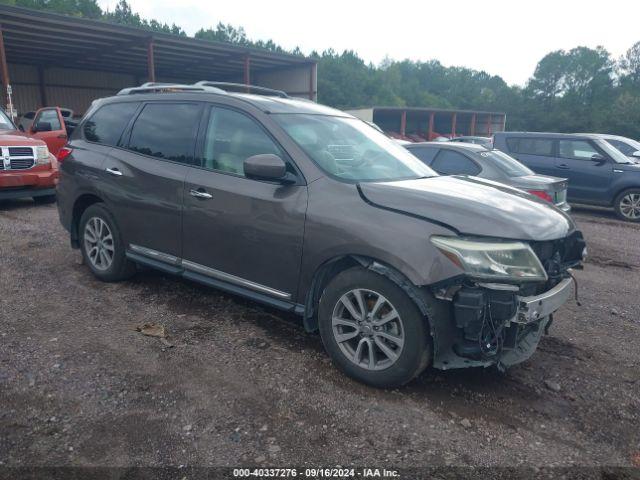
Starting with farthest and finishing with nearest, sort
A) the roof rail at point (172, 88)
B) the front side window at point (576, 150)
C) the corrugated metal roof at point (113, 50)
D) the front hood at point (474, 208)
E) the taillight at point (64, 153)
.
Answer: the corrugated metal roof at point (113, 50), the front side window at point (576, 150), the taillight at point (64, 153), the roof rail at point (172, 88), the front hood at point (474, 208)

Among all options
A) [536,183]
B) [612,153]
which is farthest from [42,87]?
[536,183]

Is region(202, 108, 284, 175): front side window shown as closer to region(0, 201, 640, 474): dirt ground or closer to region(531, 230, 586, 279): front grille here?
region(0, 201, 640, 474): dirt ground

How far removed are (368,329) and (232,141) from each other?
1850 mm

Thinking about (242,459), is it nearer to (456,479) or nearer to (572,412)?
(456,479)

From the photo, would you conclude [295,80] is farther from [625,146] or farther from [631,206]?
[631,206]

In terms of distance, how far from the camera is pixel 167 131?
430cm

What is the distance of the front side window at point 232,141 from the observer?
146 inches

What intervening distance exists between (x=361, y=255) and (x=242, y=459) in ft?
4.48

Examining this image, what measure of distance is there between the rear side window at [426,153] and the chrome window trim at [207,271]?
16.1ft

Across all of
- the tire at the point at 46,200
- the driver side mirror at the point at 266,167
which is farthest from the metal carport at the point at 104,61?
the driver side mirror at the point at 266,167

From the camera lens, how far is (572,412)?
3021 millimetres

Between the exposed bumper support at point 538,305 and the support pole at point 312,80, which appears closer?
the exposed bumper support at point 538,305

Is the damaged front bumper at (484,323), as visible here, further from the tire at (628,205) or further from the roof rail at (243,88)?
the tire at (628,205)

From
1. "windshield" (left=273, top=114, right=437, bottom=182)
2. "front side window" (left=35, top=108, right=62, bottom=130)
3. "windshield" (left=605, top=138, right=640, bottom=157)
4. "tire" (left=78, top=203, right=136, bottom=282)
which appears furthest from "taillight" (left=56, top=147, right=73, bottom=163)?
"windshield" (left=605, top=138, right=640, bottom=157)
